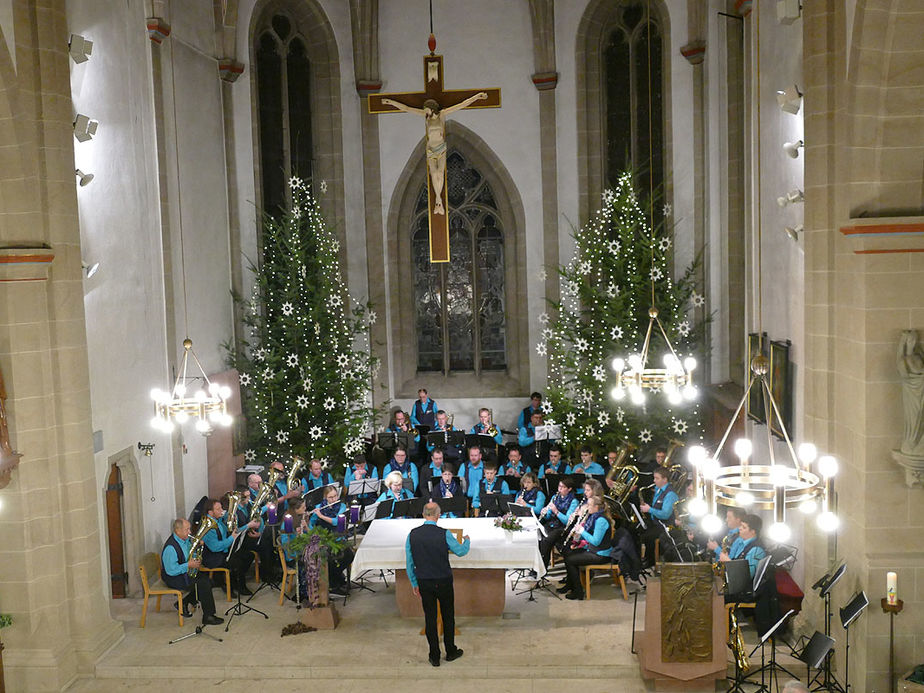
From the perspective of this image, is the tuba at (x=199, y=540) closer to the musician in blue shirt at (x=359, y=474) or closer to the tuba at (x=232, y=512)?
the tuba at (x=232, y=512)

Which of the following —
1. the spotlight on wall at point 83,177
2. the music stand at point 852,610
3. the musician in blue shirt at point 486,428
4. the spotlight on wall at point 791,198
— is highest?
the spotlight on wall at point 83,177

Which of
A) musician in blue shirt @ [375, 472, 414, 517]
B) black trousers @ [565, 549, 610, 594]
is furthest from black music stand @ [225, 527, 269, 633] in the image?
black trousers @ [565, 549, 610, 594]

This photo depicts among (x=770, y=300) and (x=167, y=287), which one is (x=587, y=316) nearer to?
(x=770, y=300)

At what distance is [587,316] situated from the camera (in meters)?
18.0

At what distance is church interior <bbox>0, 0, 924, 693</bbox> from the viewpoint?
9633 millimetres

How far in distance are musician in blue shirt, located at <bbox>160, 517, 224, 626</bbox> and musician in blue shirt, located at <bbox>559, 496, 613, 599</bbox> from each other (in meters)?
4.44

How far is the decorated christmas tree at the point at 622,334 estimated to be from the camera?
16141 mm

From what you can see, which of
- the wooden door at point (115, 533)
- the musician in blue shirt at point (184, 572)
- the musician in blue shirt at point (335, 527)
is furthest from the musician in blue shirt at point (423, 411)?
the musician in blue shirt at point (184, 572)

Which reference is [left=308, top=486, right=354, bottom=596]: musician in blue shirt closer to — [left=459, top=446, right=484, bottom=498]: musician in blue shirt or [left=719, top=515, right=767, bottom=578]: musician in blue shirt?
[left=459, top=446, right=484, bottom=498]: musician in blue shirt

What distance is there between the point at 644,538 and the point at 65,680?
7.43 m

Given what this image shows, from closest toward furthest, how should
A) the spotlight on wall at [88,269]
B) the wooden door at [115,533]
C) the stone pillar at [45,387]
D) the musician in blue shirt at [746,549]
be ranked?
the stone pillar at [45,387] → the musician in blue shirt at [746,549] → the spotlight on wall at [88,269] → the wooden door at [115,533]

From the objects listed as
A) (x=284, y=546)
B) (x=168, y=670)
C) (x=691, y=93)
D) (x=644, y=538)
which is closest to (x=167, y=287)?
(x=284, y=546)

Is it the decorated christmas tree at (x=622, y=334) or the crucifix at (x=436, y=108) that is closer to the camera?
the crucifix at (x=436, y=108)

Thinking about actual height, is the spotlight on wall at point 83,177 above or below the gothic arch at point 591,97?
below
